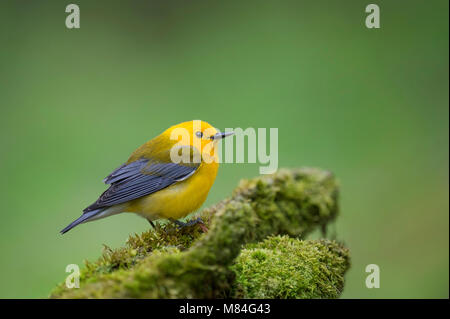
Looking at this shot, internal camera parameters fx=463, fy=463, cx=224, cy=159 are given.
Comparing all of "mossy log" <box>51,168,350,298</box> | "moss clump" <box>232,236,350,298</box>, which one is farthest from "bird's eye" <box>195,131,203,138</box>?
"moss clump" <box>232,236,350,298</box>

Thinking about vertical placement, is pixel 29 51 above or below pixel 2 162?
above

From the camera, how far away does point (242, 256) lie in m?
3.02

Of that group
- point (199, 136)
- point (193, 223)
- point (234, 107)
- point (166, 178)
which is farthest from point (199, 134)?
point (234, 107)

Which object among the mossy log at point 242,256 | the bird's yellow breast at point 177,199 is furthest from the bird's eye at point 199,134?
the mossy log at point 242,256

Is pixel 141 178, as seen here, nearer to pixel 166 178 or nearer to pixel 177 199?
pixel 166 178

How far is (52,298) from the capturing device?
7.80 feet

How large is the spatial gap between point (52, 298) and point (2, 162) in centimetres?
715

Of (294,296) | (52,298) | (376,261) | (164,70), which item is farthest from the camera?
(164,70)

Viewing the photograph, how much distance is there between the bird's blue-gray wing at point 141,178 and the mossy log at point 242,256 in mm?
423

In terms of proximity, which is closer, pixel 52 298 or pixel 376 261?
pixel 52 298

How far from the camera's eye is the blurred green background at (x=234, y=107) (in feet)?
24.1

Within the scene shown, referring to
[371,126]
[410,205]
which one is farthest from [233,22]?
[410,205]

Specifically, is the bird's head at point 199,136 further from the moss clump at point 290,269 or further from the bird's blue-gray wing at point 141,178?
the moss clump at point 290,269

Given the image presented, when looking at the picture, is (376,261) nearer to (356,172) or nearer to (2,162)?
(356,172)
